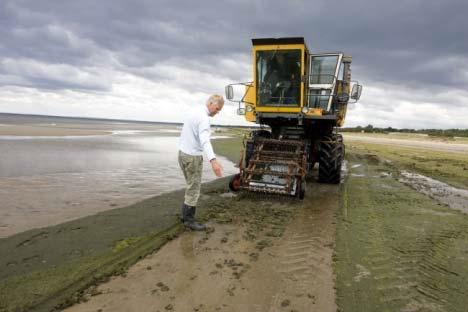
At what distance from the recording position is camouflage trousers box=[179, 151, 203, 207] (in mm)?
5246

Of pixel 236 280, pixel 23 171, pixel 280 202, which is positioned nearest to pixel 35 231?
pixel 236 280

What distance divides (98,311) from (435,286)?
3301 millimetres

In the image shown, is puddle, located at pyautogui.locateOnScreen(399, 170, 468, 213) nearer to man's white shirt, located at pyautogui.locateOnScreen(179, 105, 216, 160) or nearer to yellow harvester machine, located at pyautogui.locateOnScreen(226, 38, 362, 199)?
yellow harvester machine, located at pyautogui.locateOnScreen(226, 38, 362, 199)

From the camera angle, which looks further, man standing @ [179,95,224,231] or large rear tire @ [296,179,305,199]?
large rear tire @ [296,179,305,199]

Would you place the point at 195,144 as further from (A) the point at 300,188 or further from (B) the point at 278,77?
(B) the point at 278,77

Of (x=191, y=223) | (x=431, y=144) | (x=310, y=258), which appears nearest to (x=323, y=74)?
(x=191, y=223)

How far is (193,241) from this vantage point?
4891mm

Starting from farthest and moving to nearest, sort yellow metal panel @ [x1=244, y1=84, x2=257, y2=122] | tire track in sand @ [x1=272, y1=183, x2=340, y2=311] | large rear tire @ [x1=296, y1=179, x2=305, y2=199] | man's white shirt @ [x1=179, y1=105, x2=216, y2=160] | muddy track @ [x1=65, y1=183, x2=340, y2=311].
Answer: yellow metal panel @ [x1=244, y1=84, x2=257, y2=122], large rear tire @ [x1=296, y1=179, x2=305, y2=199], man's white shirt @ [x1=179, y1=105, x2=216, y2=160], tire track in sand @ [x1=272, y1=183, x2=340, y2=311], muddy track @ [x1=65, y1=183, x2=340, y2=311]

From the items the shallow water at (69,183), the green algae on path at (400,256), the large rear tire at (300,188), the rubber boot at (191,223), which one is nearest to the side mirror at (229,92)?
the shallow water at (69,183)

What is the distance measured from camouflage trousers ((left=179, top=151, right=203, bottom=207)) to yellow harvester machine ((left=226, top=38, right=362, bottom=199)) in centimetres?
235

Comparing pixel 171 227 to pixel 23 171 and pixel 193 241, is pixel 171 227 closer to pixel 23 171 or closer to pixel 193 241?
pixel 193 241

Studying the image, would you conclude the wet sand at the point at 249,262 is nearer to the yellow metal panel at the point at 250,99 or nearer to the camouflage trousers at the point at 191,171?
the camouflage trousers at the point at 191,171

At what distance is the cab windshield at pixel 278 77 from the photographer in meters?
9.20

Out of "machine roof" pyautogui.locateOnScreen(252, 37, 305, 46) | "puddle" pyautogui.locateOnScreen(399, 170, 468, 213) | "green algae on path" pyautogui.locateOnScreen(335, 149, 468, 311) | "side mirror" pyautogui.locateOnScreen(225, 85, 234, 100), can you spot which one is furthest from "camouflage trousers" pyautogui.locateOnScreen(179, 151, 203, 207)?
"puddle" pyautogui.locateOnScreen(399, 170, 468, 213)
